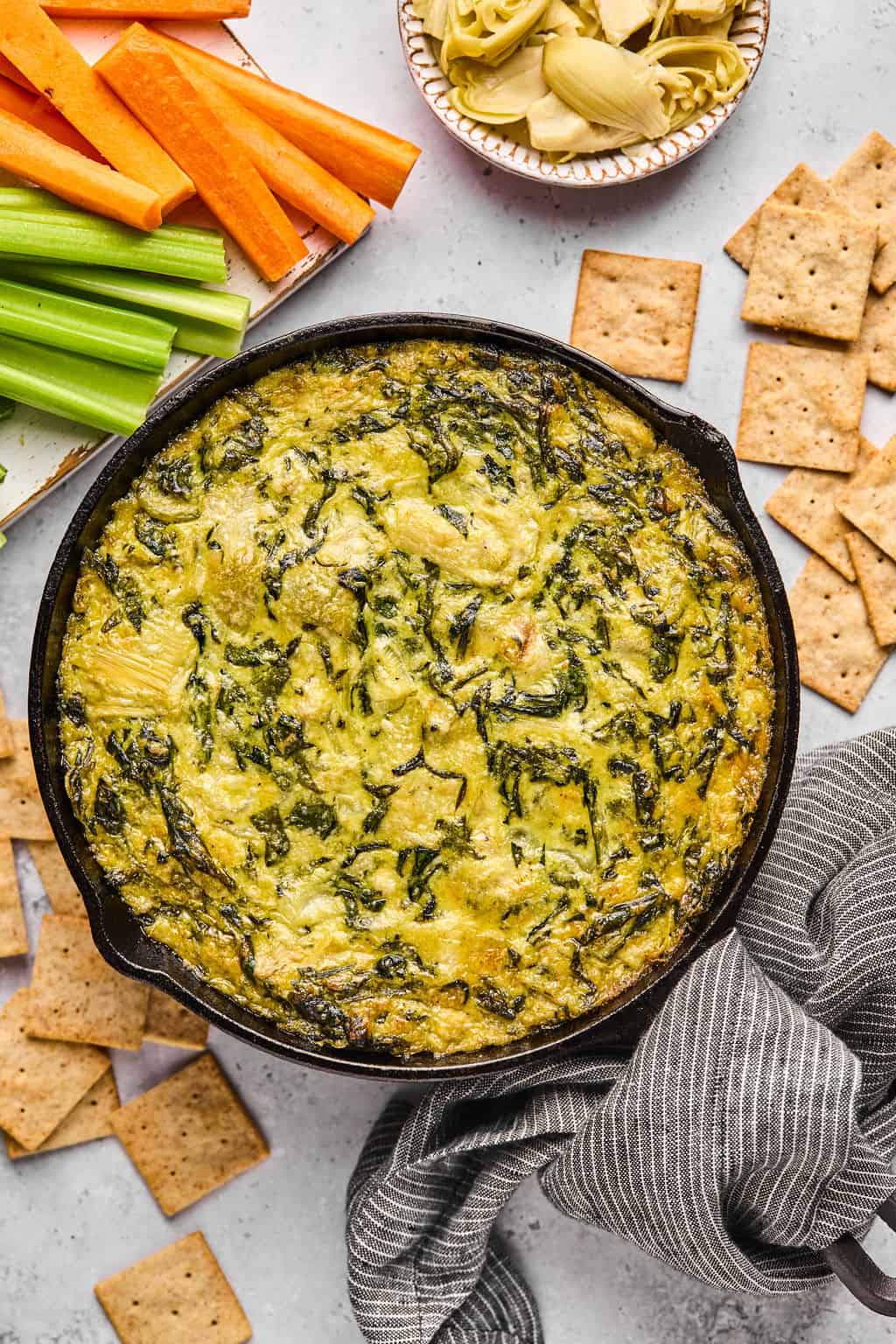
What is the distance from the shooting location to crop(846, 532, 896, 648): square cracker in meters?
3.09

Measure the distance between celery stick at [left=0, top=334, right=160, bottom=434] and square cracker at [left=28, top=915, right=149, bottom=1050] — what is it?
136 cm

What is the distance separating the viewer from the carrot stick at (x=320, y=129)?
2920mm

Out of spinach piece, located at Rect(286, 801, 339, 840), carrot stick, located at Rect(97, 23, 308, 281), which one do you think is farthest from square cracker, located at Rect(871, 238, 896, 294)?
spinach piece, located at Rect(286, 801, 339, 840)

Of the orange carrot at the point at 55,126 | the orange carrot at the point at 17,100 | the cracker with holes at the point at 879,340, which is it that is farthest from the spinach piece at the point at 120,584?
the cracker with holes at the point at 879,340

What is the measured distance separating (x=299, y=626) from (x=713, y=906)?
1.08 m

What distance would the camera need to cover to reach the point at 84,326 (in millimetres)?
2885

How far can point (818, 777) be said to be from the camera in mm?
2943

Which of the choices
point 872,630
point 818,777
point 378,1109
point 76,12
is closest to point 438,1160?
point 378,1109

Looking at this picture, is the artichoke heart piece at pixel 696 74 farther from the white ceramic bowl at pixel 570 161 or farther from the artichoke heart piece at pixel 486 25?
the artichoke heart piece at pixel 486 25

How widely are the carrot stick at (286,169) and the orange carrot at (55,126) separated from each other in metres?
0.32

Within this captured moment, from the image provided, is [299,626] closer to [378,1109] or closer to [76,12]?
[378,1109]

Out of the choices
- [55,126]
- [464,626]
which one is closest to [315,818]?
[464,626]

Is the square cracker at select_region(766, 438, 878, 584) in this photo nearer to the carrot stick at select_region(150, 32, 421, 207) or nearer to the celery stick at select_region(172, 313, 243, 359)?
the carrot stick at select_region(150, 32, 421, 207)

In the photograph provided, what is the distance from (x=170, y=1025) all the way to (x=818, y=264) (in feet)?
8.87
